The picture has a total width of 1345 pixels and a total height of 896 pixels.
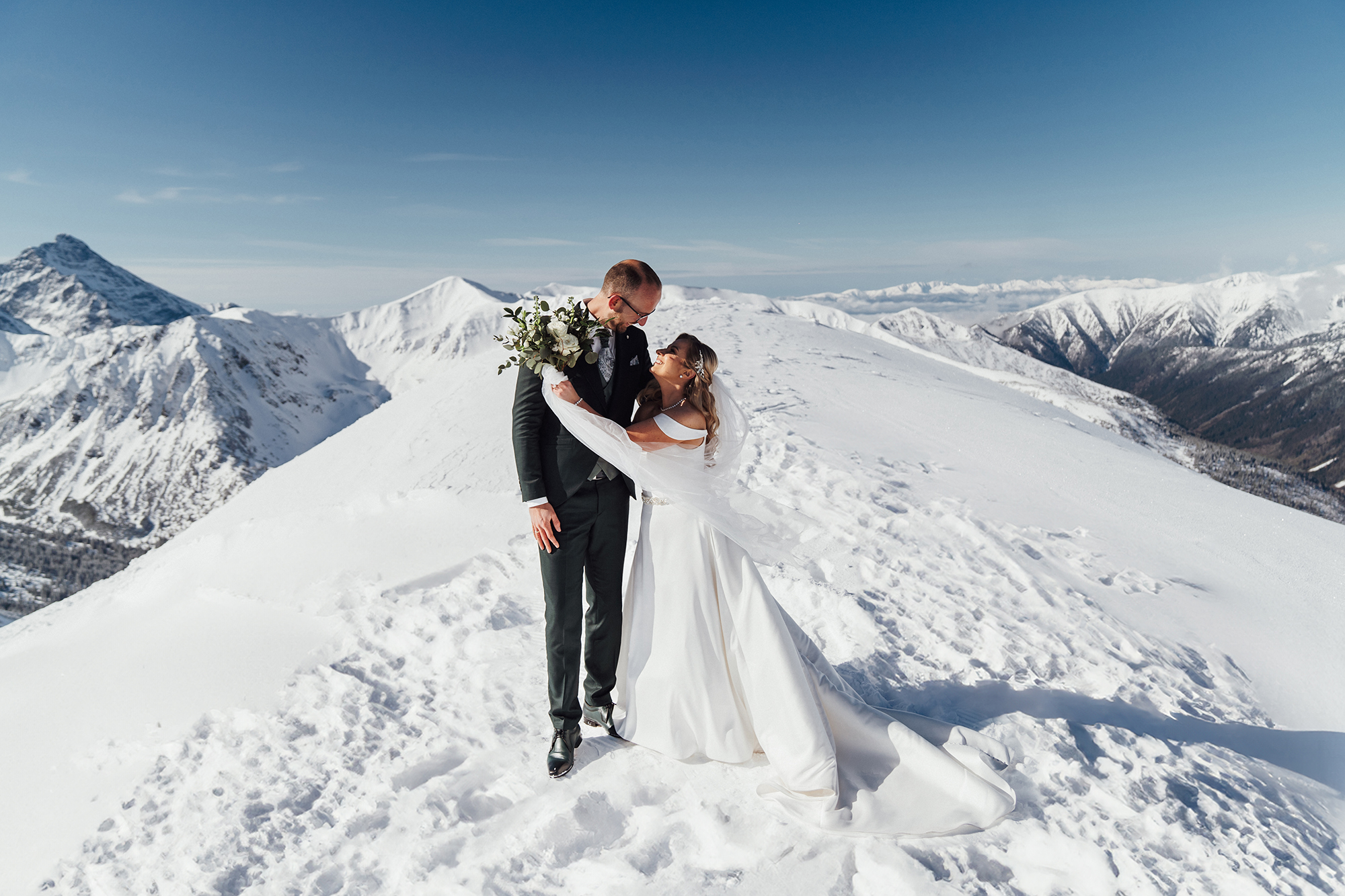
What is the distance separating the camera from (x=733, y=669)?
13.5ft

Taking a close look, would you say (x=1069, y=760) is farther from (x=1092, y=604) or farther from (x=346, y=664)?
(x=346, y=664)

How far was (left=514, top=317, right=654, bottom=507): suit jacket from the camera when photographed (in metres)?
3.85

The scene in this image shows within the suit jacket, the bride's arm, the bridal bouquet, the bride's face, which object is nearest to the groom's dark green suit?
the suit jacket

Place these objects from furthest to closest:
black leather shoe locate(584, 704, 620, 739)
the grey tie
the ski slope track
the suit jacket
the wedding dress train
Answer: black leather shoe locate(584, 704, 620, 739)
the grey tie
the suit jacket
the wedding dress train
the ski slope track

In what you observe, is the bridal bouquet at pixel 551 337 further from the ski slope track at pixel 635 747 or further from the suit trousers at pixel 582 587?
the ski slope track at pixel 635 747

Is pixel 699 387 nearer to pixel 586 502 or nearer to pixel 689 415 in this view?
pixel 689 415

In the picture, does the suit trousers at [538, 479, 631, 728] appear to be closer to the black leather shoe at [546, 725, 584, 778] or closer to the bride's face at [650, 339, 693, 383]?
the black leather shoe at [546, 725, 584, 778]

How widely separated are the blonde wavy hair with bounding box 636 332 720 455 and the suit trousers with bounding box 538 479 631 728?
668 millimetres

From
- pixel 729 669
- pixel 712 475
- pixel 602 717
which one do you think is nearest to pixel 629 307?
pixel 712 475

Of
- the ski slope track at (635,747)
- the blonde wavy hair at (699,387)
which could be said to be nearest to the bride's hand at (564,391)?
the blonde wavy hair at (699,387)

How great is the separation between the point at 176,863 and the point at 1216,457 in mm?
192230

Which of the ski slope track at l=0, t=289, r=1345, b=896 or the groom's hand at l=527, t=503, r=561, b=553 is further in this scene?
the groom's hand at l=527, t=503, r=561, b=553

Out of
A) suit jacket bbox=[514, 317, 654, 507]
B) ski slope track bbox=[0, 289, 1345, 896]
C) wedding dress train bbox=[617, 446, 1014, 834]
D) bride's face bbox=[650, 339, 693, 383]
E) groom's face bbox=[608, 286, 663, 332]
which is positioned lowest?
ski slope track bbox=[0, 289, 1345, 896]

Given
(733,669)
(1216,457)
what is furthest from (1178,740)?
(1216,457)
